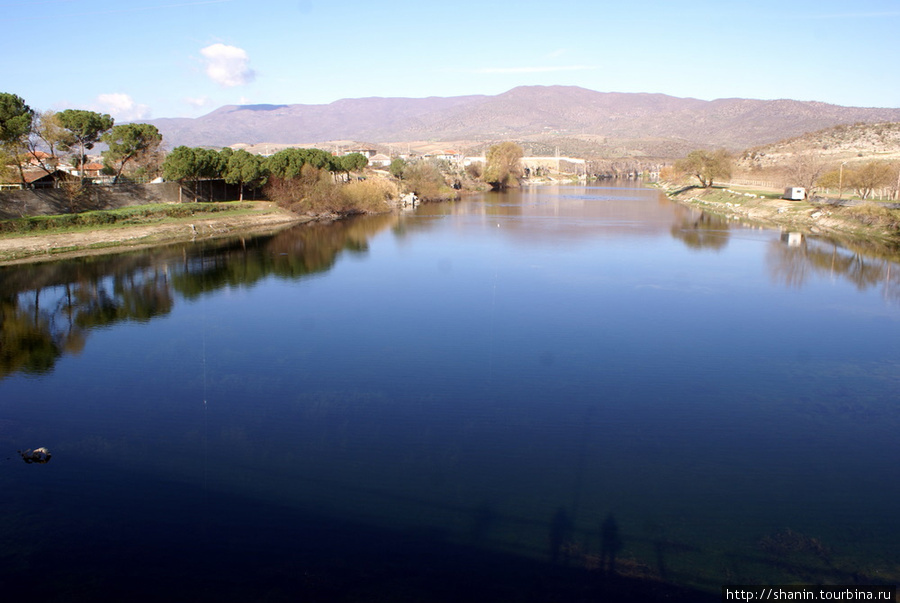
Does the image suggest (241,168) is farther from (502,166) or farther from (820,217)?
(502,166)

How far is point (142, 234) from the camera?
92.3 ft

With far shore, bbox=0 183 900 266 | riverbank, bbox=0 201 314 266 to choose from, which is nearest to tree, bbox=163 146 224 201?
riverbank, bbox=0 201 314 266

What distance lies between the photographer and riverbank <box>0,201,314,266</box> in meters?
23.6

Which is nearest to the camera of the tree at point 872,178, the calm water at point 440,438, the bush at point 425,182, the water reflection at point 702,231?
the calm water at point 440,438

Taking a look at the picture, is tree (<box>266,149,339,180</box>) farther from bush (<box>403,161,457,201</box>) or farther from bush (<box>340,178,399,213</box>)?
bush (<box>403,161,457,201</box>)

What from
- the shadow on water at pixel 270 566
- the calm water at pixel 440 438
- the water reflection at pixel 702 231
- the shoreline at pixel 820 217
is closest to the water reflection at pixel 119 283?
the calm water at pixel 440 438

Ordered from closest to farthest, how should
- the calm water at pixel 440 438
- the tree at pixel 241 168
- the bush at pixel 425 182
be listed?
the calm water at pixel 440 438 < the tree at pixel 241 168 < the bush at pixel 425 182

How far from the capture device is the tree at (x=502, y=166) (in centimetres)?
7238

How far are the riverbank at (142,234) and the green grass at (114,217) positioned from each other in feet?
0.60

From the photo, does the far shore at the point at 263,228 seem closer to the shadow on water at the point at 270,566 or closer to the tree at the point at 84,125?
the tree at the point at 84,125

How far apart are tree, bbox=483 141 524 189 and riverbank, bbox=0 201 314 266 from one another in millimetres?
37408

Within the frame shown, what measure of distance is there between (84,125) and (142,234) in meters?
6.74

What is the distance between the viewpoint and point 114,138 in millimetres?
32281

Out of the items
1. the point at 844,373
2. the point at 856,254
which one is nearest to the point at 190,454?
the point at 844,373
